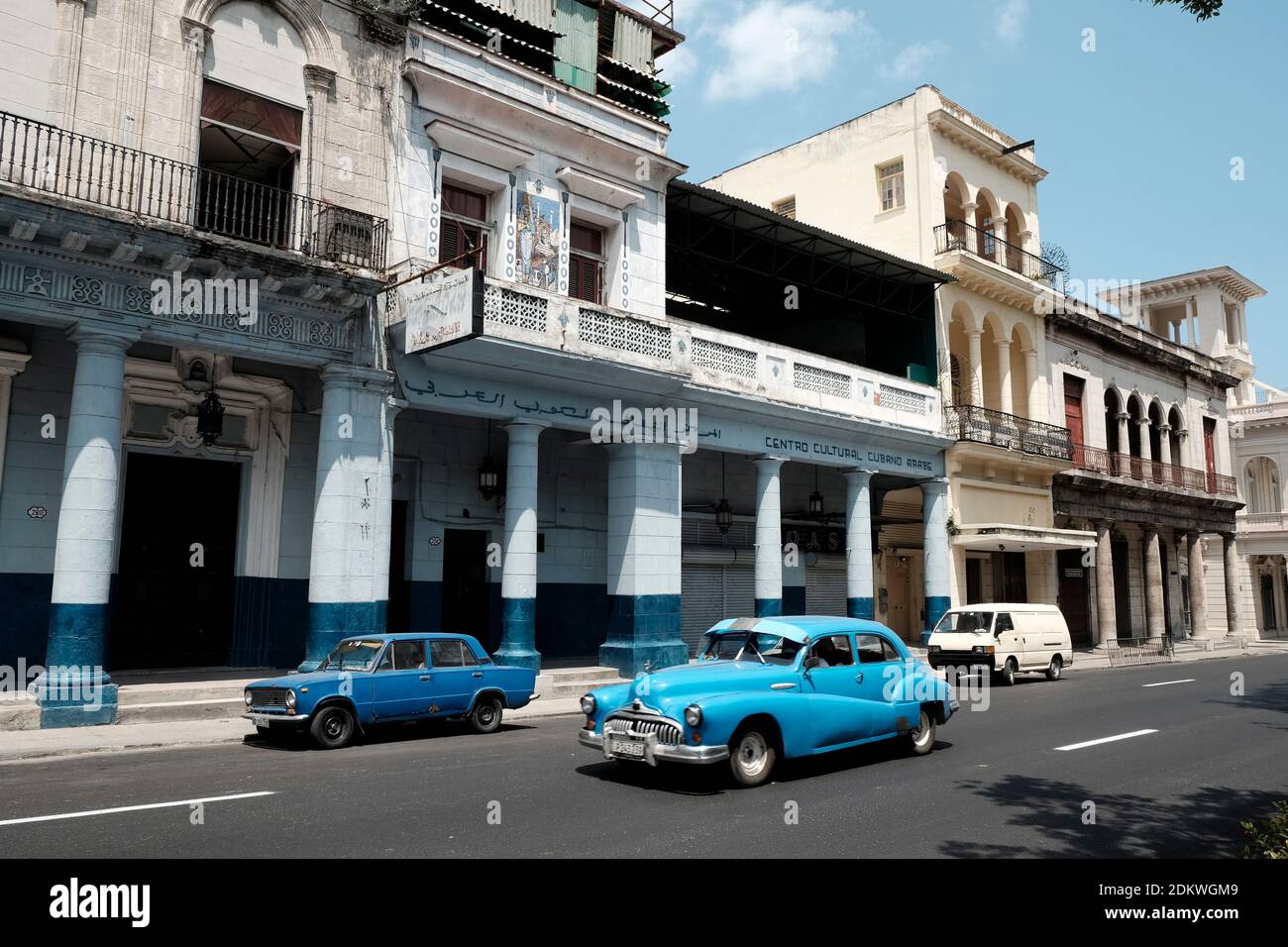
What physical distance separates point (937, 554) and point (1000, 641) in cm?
545

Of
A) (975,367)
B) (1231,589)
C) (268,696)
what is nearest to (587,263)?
(268,696)

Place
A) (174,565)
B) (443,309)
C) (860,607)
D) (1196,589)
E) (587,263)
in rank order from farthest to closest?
(1196,589) → (860,607) → (587,263) → (174,565) → (443,309)

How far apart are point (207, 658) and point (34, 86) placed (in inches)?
379

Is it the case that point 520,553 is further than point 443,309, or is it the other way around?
point 520,553

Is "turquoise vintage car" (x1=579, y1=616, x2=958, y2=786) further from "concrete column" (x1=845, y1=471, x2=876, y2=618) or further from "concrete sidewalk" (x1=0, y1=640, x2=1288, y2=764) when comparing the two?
"concrete column" (x1=845, y1=471, x2=876, y2=618)

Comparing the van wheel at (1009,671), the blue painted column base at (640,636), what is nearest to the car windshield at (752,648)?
the blue painted column base at (640,636)

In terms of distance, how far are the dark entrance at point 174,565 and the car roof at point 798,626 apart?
Answer: 34.7ft

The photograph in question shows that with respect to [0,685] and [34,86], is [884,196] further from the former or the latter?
[0,685]

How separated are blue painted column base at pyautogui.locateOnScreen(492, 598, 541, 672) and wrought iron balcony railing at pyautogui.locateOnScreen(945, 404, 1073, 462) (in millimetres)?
15427

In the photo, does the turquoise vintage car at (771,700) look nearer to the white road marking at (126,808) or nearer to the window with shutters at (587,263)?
the white road marking at (126,808)

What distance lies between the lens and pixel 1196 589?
133 feet

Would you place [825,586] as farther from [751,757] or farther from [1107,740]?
[751,757]
